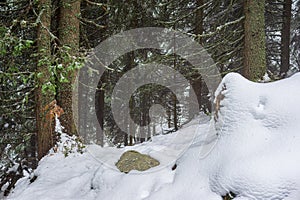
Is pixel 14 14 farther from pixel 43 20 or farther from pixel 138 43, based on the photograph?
pixel 138 43

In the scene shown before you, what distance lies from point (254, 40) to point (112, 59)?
582 centimetres

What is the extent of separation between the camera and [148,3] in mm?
9539

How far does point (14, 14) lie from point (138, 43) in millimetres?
5720

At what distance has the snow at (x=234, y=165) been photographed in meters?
2.40

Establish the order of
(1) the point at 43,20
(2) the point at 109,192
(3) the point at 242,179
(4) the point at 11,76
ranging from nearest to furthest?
1. (3) the point at 242,179
2. (2) the point at 109,192
3. (4) the point at 11,76
4. (1) the point at 43,20

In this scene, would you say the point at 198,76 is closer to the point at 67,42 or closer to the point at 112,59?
the point at 112,59

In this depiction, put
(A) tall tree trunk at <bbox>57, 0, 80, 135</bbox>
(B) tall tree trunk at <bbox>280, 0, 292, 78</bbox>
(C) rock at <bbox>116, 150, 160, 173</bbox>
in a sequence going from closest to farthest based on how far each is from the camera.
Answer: (C) rock at <bbox>116, 150, 160, 173</bbox> < (A) tall tree trunk at <bbox>57, 0, 80, 135</bbox> < (B) tall tree trunk at <bbox>280, 0, 292, 78</bbox>

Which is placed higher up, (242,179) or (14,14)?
(14,14)

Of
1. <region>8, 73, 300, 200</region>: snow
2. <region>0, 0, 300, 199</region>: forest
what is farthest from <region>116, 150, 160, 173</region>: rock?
<region>0, 0, 300, 199</region>: forest

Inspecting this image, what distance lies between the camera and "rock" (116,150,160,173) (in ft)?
13.5

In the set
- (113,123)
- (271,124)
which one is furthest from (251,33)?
(113,123)

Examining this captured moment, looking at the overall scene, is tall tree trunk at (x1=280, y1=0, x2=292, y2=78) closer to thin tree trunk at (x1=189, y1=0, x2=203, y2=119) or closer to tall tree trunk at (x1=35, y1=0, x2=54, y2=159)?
thin tree trunk at (x1=189, y1=0, x2=203, y2=119)

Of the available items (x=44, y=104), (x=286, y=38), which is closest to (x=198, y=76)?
(x=286, y=38)

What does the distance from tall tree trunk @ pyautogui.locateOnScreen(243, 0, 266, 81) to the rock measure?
370cm
